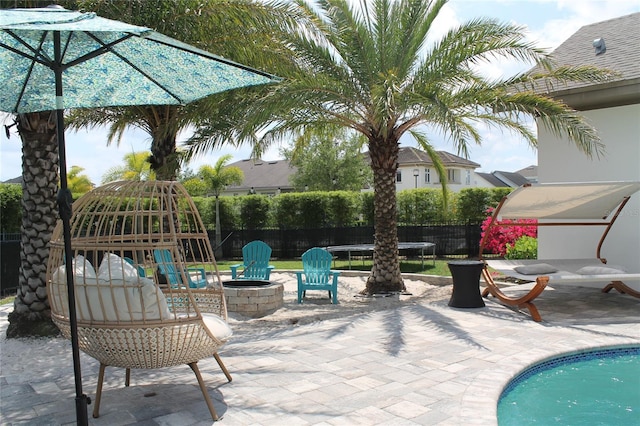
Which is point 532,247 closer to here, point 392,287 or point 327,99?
point 392,287

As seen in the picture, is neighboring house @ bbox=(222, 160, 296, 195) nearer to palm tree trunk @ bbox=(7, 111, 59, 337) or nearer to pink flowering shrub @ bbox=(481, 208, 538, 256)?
pink flowering shrub @ bbox=(481, 208, 538, 256)

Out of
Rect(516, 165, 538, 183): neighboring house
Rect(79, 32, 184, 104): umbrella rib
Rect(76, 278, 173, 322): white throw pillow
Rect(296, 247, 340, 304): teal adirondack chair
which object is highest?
Rect(516, 165, 538, 183): neighboring house

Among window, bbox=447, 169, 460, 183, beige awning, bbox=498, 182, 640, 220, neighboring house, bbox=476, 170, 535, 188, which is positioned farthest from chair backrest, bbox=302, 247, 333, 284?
neighboring house, bbox=476, 170, 535, 188

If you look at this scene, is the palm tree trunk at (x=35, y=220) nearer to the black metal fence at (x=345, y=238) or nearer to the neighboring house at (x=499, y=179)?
the black metal fence at (x=345, y=238)

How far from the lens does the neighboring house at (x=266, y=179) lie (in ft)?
135

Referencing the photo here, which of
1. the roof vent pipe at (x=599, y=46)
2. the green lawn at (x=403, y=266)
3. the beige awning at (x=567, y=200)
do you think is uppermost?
the roof vent pipe at (x=599, y=46)

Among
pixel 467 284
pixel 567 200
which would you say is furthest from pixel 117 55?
pixel 567 200

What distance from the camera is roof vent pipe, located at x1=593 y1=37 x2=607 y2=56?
1099 centimetres

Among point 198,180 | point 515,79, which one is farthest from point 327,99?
point 198,180

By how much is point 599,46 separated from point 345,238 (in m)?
11.4

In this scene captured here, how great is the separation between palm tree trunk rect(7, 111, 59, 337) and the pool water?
5577 mm

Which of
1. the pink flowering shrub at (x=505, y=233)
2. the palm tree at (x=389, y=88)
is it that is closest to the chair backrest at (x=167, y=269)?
the palm tree at (x=389, y=88)

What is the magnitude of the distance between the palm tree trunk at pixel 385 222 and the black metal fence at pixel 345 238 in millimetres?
8730

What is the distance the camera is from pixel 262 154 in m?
10.3
